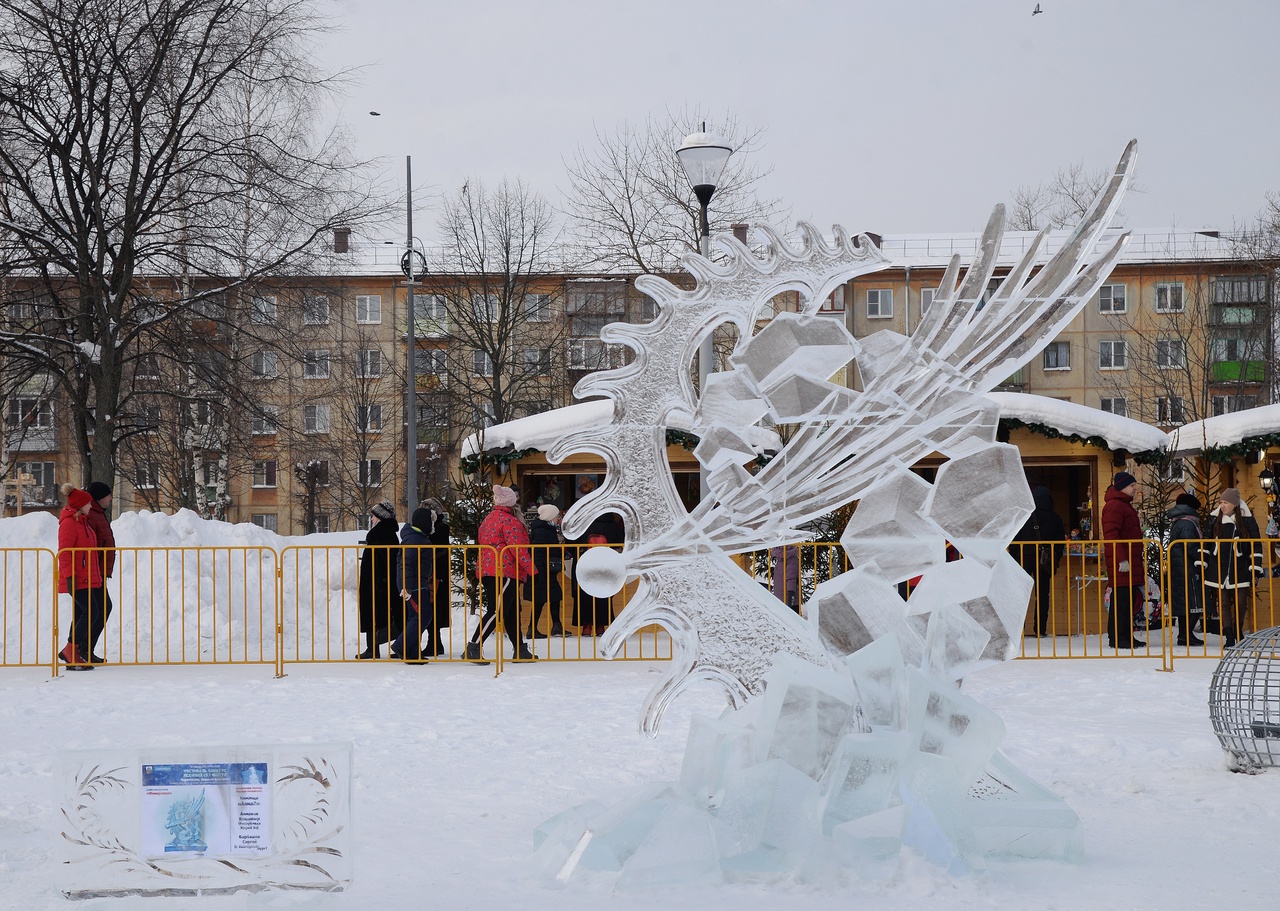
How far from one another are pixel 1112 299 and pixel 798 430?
43615 mm

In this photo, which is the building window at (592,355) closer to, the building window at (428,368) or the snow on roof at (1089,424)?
the building window at (428,368)

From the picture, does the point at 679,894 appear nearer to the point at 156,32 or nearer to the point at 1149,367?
the point at 156,32

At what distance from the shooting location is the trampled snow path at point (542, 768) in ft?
16.9

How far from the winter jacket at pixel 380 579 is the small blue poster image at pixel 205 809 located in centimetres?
798

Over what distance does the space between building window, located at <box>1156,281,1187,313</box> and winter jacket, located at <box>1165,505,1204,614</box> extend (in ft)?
110

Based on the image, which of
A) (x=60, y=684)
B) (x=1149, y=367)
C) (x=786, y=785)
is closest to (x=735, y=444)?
(x=786, y=785)

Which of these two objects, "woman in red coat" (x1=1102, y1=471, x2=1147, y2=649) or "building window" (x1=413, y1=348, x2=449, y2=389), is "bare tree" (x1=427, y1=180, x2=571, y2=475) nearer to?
"building window" (x1=413, y1=348, x2=449, y2=389)

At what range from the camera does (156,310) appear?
752 inches

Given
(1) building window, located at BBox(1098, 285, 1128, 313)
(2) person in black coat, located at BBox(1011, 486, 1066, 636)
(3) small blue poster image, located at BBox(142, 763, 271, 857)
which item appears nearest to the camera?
(3) small blue poster image, located at BBox(142, 763, 271, 857)

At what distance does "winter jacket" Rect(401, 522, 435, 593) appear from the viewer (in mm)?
12359

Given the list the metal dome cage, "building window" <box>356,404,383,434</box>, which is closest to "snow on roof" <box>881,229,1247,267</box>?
"building window" <box>356,404,383,434</box>

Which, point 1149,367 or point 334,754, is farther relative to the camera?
point 1149,367

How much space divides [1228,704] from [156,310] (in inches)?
646

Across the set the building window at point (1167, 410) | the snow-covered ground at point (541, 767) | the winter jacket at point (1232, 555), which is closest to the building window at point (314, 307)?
the snow-covered ground at point (541, 767)
